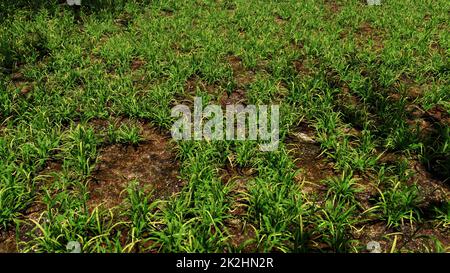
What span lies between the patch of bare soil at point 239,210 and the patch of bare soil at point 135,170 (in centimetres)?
60

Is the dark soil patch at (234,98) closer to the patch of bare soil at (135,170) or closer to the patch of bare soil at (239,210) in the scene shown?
the patch of bare soil at (135,170)

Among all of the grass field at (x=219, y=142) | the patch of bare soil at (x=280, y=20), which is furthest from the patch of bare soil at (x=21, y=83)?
the patch of bare soil at (x=280, y=20)

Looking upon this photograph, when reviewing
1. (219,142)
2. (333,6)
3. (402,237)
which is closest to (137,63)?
(219,142)


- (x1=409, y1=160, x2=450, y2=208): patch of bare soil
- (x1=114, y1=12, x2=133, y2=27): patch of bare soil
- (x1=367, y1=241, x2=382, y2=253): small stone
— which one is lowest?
(x1=367, y1=241, x2=382, y2=253): small stone

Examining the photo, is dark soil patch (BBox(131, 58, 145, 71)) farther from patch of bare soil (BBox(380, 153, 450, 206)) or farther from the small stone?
the small stone

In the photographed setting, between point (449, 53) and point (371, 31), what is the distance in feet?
6.25

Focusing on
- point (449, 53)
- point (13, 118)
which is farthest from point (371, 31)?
point (13, 118)

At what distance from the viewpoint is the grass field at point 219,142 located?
3148mm

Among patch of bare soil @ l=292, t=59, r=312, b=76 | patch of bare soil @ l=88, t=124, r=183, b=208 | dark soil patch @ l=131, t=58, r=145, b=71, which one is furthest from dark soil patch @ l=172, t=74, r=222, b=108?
patch of bare soil @ l=292, t=59, r=312, b=76

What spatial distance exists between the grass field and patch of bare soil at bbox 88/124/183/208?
2 cm

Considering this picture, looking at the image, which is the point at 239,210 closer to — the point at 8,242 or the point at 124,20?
the point at 8,242

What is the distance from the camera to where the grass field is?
3.15 m

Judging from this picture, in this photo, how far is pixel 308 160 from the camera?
13.5 feet
